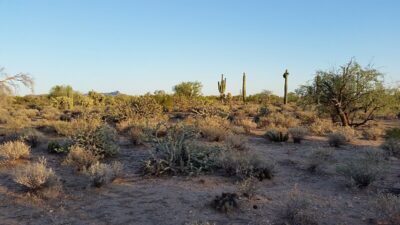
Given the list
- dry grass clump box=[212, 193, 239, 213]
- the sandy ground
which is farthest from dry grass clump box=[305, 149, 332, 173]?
dry grass clump box=[212, 193, 239, 213]

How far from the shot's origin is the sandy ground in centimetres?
616

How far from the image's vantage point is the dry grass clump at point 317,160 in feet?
30.7

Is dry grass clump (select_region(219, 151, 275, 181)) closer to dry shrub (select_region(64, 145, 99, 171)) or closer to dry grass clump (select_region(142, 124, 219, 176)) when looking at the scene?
dry grass clump (select_region(142, 124, 219, 176))

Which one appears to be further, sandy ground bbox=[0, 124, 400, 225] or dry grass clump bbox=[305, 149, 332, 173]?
A: dry grass clump bbox=[305, 149, 332, 173]

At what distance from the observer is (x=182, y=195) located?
7258mm

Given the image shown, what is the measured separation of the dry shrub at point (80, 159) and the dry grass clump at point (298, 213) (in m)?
4.82

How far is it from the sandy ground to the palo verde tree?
945cm

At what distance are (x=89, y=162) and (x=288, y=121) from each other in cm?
1156

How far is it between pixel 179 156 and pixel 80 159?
2.35 m

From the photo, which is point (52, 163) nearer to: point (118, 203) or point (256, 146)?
point (118, 203)

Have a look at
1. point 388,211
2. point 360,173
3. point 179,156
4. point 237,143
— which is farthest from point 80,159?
point 388,211

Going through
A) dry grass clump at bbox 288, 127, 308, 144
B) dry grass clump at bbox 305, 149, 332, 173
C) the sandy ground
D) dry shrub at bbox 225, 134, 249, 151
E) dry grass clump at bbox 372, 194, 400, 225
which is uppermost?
dry grass clump at bbox 288, 127, 308, 144

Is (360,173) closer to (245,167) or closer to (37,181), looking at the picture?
(245,167)

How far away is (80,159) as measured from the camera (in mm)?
9141
